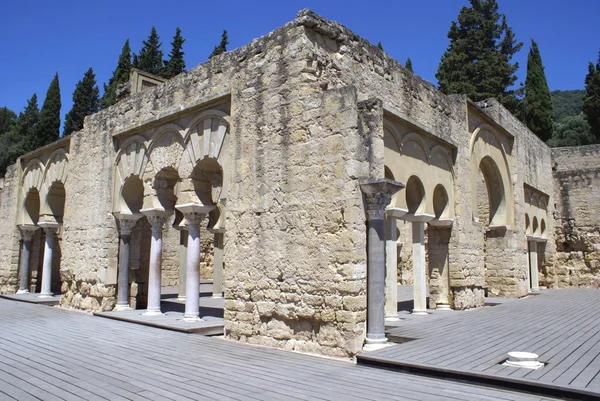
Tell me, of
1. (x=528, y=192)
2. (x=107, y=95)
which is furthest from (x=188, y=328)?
(x=107, y=95)

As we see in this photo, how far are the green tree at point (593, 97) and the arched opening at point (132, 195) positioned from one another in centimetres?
2511

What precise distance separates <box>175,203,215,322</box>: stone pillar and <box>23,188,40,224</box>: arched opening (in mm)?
7865

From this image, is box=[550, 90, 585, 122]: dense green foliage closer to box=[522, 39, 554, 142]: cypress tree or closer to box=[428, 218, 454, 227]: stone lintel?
box=[522, 39, 554, 142]: cypress tree

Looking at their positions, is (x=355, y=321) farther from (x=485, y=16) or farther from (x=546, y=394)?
(x=485, y=16)

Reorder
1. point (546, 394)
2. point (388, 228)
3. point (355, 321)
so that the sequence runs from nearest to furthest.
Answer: point (546, 394) < point (355, 321) < point (388, 228)

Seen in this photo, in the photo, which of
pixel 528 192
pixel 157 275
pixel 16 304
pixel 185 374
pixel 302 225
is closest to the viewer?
pixel 185 374

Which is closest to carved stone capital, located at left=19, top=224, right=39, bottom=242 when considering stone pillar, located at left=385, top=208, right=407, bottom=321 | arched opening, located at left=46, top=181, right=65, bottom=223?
arched opening, located at left=46, top=181, right=65, bottom=223

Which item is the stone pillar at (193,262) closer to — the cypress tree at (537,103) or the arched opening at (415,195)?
the arched opening at (415,195)

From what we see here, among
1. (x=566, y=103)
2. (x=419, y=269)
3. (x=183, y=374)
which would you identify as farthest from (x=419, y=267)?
(x=566, y=103)

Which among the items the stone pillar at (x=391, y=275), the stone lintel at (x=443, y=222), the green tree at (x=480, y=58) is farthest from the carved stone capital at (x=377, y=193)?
the green tree at (x=480, y=58)

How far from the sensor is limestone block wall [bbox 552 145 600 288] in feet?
56.5

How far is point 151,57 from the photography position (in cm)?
2916

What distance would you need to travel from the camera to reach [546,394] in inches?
156

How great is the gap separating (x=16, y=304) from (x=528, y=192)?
51.0 feet
